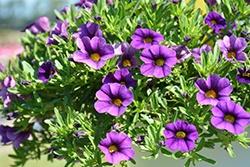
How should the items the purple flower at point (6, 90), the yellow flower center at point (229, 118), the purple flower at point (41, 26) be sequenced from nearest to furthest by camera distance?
1. the yellow flower center at point (229, 118)
2. the purple flower at point (6, 90)
3. the purple flower at point (41, 26)

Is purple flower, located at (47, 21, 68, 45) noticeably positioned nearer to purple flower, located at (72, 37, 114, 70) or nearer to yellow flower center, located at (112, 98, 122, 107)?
purple flower, located at (72, 37, 114, 70)

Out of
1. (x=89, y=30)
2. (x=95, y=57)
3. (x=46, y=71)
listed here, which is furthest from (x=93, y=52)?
(x=46, y=71)

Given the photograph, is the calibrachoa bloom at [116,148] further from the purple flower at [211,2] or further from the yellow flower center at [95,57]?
the purple flower at [211,2]

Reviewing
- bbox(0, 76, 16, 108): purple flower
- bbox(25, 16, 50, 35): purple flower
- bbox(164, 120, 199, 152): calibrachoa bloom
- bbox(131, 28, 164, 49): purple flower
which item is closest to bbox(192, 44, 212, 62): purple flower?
bbox(131, 28, 164, 49): purple flower

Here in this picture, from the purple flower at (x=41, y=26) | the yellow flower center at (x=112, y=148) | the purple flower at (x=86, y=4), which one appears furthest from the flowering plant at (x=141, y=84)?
the purple flower at (x=41, y=26)

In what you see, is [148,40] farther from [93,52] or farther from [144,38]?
[93,52]

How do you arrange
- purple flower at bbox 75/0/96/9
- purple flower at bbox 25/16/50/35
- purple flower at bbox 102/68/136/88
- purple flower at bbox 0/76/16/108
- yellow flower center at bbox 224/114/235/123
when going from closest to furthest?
yellow flower center at bbox 224/114/235/123 → purple flower at bbox 102/68/136/88 → purple flower at bbox 0/76/16/108 → purple flower at bbox 75/0/96/9 → purple flower at bbox 25/16/50/35
